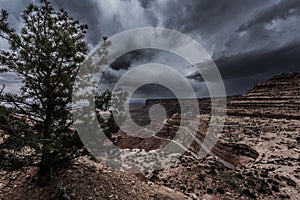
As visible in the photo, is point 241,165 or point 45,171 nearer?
point 45,171

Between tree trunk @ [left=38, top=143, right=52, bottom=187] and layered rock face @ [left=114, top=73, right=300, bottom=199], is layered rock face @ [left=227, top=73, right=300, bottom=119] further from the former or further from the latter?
tree trunk @ [left=38, top=143, right=52, bottom=187]

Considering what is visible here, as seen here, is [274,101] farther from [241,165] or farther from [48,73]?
[48,73]

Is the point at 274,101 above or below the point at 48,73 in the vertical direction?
above

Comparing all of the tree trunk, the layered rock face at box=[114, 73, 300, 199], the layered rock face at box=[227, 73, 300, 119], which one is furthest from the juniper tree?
the layered rock face at box=[227, 73, 300, 119]

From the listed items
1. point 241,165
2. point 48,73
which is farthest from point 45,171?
point 241,165

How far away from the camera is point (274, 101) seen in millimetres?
54750


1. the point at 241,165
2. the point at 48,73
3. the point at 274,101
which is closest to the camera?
the point at 48,73

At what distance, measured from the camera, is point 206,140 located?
2397 centimetres

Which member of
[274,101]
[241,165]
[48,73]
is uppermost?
[274,101]

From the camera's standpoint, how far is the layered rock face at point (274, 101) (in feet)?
156

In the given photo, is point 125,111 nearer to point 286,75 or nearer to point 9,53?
point 9,53

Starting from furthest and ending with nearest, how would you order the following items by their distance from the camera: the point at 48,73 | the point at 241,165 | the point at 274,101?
the point at 274,101
the point at 241,165
the point at 48,73

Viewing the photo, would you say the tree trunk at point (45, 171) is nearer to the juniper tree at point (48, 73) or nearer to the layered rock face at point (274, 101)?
the juniper tree at point (48, 73)

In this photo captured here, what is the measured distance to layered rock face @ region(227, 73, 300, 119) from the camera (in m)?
47.4
